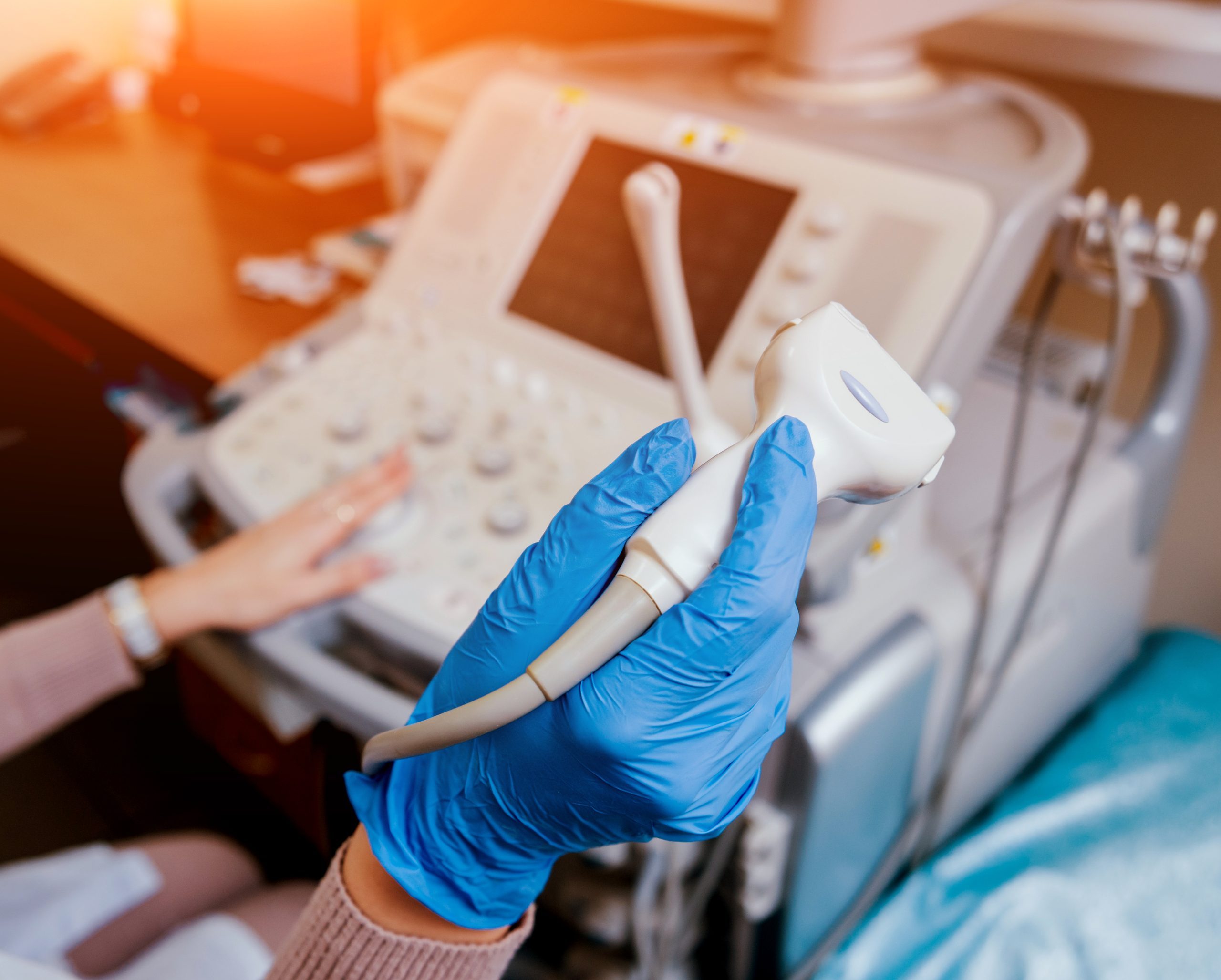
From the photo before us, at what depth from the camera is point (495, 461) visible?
671mm

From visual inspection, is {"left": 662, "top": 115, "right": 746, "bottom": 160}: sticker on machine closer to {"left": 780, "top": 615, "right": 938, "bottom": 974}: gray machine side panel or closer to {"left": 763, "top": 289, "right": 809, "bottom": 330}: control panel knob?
{"left": 763, "top": 289, "right": 809, "bottom": 330}: control panel knob

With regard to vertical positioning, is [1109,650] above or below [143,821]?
above

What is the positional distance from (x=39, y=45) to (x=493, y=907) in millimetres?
1982

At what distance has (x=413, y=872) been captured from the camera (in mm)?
365

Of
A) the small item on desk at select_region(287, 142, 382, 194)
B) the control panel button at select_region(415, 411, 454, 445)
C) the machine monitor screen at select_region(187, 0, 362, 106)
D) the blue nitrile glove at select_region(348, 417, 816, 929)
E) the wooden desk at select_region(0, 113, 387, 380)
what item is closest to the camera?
the blue nitrile glove at select_region(348, 417, 816, 929)

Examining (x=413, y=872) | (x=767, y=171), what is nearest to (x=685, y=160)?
(x=767, y=171)

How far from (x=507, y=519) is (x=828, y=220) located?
0.30 metres

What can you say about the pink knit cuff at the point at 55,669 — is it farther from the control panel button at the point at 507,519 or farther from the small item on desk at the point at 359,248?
the small item on desk at the point at 359,248

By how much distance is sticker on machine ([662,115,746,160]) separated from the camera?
2.27 feet

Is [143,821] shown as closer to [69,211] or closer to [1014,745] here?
[69,211]

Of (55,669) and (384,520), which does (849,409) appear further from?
(55,669)

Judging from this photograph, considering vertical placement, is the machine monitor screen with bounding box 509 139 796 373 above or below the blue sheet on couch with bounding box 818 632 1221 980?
above

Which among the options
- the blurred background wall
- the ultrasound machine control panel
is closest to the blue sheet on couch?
the ultrasound machine control panel

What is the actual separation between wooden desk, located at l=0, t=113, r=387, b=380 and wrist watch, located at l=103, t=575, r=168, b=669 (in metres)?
0.30
